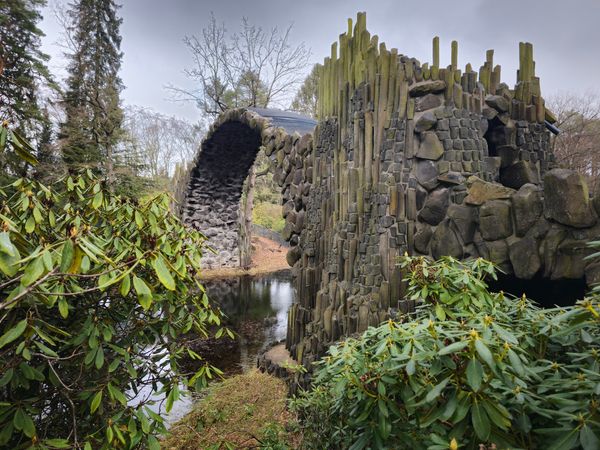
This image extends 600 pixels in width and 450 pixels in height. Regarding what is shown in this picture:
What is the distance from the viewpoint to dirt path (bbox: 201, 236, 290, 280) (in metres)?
15.6

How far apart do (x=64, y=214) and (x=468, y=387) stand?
219cm

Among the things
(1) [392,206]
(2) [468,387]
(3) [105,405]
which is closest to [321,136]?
(1) [392,206]

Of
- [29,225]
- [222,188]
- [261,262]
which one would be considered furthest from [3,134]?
[261,262]

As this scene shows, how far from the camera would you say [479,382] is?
1.17 meters

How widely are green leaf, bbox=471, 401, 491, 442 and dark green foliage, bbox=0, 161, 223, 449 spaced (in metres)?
1.09

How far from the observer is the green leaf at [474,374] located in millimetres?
1173

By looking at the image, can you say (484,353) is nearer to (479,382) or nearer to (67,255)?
(479,382)

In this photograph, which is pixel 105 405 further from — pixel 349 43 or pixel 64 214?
pixel 349 43

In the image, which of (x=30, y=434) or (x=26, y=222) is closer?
(x=30, y=434)

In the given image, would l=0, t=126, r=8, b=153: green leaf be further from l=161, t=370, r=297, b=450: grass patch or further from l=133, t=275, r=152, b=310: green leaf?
l=161, t=370, r=297, b=450: grass patch

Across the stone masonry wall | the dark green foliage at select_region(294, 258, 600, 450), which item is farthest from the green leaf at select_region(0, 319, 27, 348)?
the stone masonry wall

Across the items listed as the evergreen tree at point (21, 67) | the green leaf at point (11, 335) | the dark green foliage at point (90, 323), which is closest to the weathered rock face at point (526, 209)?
the dark green foliage at point (90, 323)

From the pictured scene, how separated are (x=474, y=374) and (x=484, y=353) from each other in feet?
0.26

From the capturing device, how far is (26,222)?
5.73 feet
